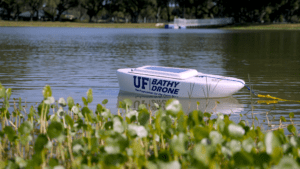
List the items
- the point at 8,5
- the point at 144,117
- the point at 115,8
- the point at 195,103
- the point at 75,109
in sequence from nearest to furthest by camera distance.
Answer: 1. the point at 144,117
2. the point at 75,109
3. the point at 195,103
4. the point at 8,5
5. the point at 115,8

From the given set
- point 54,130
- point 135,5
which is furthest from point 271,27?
point 54,130

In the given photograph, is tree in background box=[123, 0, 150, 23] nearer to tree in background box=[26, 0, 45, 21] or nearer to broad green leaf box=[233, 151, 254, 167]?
tree in background box=[26, 0, 45, 21]

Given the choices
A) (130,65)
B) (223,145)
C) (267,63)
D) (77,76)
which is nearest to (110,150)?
(223,145)

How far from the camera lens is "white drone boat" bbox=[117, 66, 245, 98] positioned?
→ 36.9 ft

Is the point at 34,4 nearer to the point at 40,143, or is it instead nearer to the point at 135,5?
the point at 135,5

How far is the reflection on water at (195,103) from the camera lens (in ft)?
34.8

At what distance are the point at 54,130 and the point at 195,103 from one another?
7.12 meters

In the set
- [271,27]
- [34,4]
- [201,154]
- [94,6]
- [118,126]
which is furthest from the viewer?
[94,6]

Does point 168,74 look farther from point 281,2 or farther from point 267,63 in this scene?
point 281,2

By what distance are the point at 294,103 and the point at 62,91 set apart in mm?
8030

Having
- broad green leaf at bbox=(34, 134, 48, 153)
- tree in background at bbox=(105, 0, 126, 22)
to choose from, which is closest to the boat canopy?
broad green leaf at bbox=(34, 134, 48, 153)

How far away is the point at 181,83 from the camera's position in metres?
11.3

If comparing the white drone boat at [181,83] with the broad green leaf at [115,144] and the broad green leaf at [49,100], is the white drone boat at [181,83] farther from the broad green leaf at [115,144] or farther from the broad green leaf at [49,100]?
the broad green leaf at [115,144]

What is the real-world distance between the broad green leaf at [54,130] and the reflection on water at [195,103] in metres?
5.86
